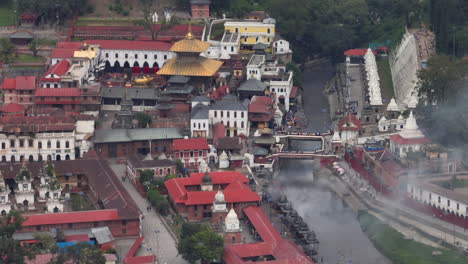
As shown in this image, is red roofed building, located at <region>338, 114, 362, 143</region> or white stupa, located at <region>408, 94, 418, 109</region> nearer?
red roofed building, located at <region>338, 114, 362, 143</region>

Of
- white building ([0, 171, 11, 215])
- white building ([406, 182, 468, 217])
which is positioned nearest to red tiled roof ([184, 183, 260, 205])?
white building ([406, 182, 468, 217])

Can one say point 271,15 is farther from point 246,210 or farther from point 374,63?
point 246,210

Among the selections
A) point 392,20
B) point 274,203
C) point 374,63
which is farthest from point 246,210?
point 392,20

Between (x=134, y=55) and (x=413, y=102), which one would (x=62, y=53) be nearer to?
Result: (x=134, y=55)

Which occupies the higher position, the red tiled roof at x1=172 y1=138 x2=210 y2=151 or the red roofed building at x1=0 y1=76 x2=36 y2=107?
the red roofed building at x1=0 y1=76 x2=36 y2=107

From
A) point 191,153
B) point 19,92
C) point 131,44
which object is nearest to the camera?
point 191,153

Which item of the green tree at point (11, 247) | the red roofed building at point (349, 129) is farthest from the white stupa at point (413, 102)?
the green tree at point (11, 247)

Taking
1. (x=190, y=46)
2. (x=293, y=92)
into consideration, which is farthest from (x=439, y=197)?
(x=190, y=46)

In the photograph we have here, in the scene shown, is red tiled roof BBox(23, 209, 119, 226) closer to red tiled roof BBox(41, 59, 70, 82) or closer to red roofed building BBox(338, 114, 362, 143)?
red roofed building BBox(338, 114, 362, 143)
